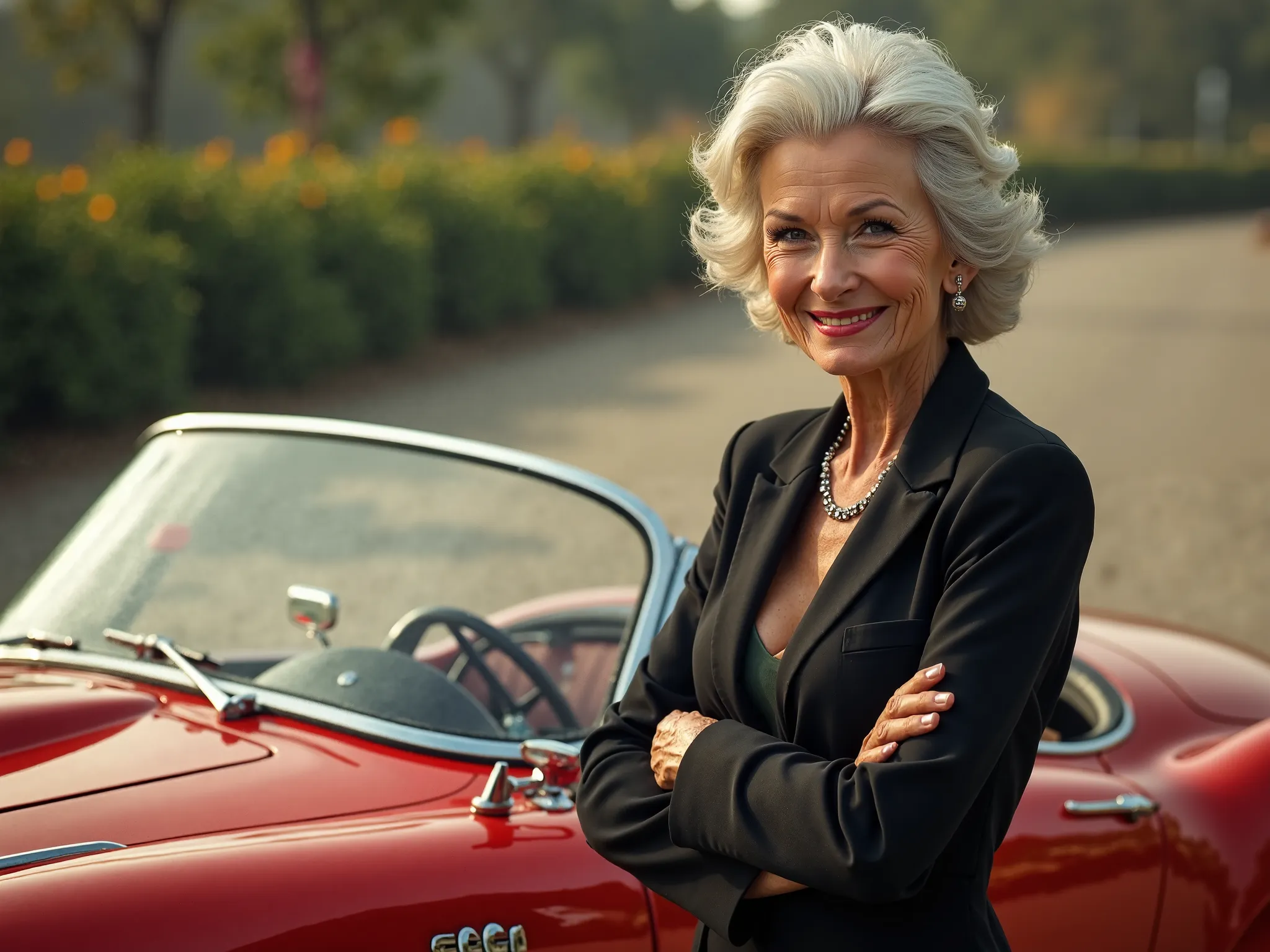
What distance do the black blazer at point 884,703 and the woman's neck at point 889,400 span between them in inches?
1.6

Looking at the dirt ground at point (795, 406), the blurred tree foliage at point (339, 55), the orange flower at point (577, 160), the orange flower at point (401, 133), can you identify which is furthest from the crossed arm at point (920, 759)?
the blurred tree foliage at point (339, 55)

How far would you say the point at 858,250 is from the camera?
1876mm

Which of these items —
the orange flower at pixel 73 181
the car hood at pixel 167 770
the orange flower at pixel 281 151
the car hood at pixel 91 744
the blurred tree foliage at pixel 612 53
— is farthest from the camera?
the blurred tree foliage at pixel 612 53

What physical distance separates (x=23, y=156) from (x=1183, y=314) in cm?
1617

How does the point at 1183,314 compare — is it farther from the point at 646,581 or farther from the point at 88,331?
the point at 646,581

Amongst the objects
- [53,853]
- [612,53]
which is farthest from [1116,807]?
[612,53]

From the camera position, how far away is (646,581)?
296 centimetres

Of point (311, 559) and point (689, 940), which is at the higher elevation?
point (311, 559)

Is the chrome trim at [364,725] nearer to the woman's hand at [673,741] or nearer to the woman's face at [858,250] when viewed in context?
the woman's hand at [673,741]

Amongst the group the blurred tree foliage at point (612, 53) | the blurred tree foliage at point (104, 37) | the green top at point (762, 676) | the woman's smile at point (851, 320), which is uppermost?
the blurred tree foliage at point (612, 53)

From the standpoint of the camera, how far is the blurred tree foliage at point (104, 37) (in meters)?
24.7

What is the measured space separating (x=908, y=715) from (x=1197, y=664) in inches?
93.1

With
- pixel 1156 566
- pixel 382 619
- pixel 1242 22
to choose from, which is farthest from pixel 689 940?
pixel 1242 22

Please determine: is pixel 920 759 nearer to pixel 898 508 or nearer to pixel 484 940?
pixel 898 508
